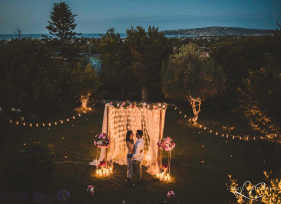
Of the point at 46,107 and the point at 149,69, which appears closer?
the point at 46,107

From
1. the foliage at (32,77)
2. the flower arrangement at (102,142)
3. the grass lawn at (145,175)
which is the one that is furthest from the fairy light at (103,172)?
the foliage at (32,77)

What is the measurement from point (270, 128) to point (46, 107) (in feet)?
31.9

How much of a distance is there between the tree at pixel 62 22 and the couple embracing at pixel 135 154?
18.7 meters

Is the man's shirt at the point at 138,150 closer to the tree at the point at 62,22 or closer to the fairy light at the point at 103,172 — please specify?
the fairy light at the point at 103,172

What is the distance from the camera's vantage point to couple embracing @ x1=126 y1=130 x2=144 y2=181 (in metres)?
5.14

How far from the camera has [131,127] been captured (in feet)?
20.2

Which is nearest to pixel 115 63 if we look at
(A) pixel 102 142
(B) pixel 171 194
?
(A) pixel 102 142

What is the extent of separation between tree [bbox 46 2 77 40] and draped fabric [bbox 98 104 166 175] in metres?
17.7

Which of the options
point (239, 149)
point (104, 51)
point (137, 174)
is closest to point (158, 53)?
point (104, 51)

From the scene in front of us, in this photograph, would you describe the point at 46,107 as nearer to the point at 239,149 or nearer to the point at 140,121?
the point at 140,121

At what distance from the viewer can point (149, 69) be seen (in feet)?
47.1

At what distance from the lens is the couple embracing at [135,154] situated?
5141 millimetres

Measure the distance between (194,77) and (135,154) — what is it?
18.4 ft

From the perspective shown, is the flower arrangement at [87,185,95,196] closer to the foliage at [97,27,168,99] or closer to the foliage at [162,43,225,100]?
the foliage at [162,43,225,100]
